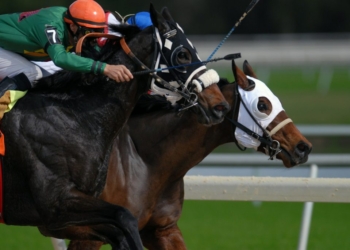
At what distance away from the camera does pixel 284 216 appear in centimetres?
862

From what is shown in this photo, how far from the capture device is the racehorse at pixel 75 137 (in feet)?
13.5

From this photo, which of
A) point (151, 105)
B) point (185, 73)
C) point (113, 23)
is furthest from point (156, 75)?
point (151, 105)

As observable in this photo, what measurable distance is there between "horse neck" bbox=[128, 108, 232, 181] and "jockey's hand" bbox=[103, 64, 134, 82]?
36.0 inches

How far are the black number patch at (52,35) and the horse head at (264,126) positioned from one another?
1297 mm

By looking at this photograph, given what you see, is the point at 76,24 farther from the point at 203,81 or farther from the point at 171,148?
the point at 171,148

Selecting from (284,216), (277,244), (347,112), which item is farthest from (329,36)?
(277,244)

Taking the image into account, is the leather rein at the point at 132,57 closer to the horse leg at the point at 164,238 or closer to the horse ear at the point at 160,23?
the horse ear at the point at 160,23

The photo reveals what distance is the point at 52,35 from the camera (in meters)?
4.39

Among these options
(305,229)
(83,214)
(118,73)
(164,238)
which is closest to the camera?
(83,214)

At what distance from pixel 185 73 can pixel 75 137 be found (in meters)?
0.71

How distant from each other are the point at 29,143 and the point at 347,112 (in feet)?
44.9

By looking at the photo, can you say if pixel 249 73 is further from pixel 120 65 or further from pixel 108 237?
pixel 108 237

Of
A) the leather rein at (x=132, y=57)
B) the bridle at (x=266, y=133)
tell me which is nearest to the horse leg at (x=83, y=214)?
the leather rein at (x=132, y=57)

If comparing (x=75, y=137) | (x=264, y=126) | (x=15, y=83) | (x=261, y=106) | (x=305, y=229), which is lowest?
(x=305, y=229)
